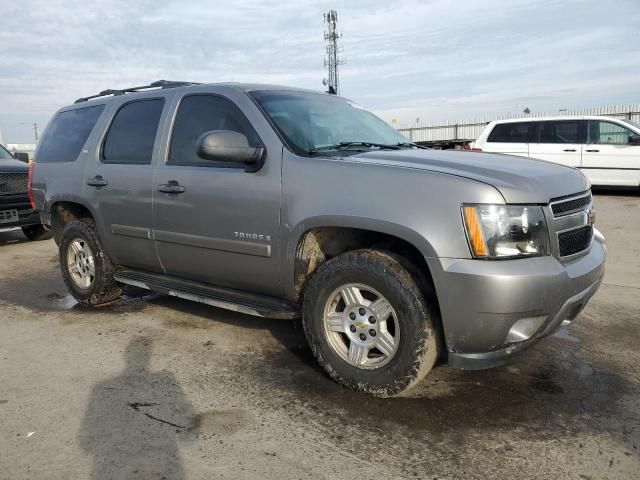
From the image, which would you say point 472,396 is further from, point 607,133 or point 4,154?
point 607,133

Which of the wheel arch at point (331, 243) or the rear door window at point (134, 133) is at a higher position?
the rear door window at point (134, 133)

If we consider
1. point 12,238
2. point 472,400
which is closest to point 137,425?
point 472,400

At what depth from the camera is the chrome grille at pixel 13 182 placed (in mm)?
8547

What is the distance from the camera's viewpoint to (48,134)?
18.0 ft

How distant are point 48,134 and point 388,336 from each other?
14.1 ft

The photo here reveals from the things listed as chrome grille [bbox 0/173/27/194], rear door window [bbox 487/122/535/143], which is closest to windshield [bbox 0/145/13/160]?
chrome grille [bbox 0/173/27/194]

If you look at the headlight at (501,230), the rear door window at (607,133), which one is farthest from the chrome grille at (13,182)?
the rear door window at (607,133)

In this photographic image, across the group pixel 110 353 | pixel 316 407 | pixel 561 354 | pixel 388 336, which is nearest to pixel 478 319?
pixel 388 336

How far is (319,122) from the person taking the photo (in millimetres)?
3863

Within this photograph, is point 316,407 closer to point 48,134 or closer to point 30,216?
point 48,134

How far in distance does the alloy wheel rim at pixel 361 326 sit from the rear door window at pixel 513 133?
433 inches

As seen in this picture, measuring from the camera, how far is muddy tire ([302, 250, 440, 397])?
288 centimetres

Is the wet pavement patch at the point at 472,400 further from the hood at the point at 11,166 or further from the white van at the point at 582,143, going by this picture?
the white van at the point at 582,143

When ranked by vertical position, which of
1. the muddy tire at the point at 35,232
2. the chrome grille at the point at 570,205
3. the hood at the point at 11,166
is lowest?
the muddy tire at the point at 35,232
